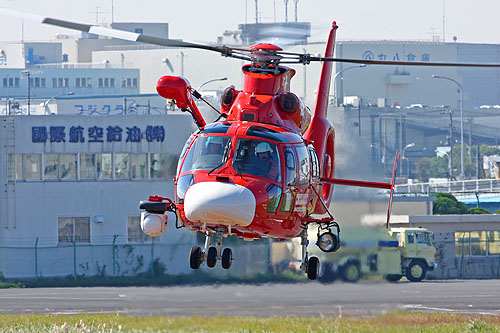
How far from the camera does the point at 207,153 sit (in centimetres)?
2138

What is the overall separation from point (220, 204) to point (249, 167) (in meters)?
1.39

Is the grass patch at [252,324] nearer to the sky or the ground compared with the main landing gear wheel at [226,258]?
nearer to the ground

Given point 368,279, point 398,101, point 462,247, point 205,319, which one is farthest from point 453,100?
point 205,319

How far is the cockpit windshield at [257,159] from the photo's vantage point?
21.1 meters

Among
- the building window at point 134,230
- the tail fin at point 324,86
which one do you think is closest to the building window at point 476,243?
the building window at point 134,230

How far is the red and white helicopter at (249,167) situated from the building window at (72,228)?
88.8 feet

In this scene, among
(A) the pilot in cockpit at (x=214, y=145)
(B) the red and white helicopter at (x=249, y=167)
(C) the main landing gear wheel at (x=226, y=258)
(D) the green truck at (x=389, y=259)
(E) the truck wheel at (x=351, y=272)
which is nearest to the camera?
(B) the red and white helicopter at (x=249, y=167)

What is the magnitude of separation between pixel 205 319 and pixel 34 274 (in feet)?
79.3

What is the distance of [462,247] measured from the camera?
5575cm

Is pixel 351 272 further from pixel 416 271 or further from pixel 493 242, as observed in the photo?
pixel 493 242

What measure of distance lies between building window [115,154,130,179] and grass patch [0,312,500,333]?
57.9 feet

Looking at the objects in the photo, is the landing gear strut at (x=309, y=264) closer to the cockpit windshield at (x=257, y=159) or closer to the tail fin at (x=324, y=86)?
the cockpit windshield at (x=257, y=159)

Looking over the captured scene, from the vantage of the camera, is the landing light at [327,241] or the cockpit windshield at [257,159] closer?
the cockpit windshield at [257,159]

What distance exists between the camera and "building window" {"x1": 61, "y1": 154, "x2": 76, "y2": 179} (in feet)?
167
